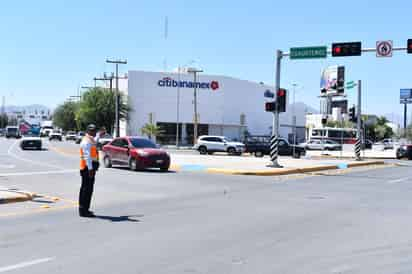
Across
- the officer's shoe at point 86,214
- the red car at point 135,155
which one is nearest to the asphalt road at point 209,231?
the officer's shoe at point 86,214

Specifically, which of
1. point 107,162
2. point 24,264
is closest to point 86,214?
point 24,264

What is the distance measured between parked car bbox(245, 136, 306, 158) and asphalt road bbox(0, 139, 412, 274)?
88.6ft

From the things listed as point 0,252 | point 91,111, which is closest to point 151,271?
point 0,252

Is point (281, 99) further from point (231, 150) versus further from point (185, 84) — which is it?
point (185, 84)

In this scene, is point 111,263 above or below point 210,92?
below

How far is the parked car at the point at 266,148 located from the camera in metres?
45.7

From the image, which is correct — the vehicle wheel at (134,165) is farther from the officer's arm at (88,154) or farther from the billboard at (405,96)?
the billboard at (405,96)

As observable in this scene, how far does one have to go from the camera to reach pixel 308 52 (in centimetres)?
2655

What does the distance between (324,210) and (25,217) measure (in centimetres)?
684

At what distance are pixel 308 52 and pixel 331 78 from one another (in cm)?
8336

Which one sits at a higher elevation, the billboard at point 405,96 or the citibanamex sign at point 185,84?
the billboard at point 405,96

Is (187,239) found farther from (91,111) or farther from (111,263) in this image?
(91,111)

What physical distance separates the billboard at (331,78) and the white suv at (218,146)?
60.5 meters

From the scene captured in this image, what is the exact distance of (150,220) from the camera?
11273 millimetres
